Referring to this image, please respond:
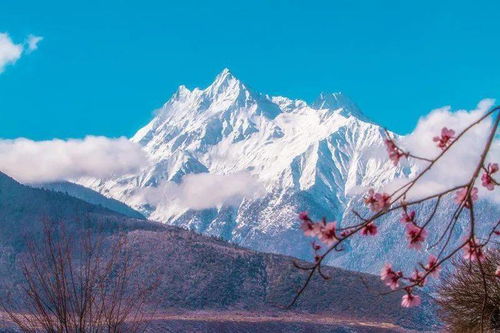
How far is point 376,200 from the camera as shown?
443 centimetres

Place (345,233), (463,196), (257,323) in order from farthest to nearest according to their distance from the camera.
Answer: (257,323)
(345,233)
(463,196)

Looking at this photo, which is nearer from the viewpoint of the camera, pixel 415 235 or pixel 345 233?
pixel 345 233

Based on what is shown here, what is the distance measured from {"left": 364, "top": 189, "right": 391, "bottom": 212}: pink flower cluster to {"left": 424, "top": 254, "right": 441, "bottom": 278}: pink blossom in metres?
0.49

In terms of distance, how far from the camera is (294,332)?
148 metres

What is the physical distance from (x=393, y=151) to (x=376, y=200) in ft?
1.36

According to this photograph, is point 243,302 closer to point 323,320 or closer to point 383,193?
point 323,320

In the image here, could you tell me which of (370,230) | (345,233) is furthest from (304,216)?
(370,230)

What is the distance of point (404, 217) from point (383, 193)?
22 cm

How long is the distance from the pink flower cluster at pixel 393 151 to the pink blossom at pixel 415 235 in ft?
1.56

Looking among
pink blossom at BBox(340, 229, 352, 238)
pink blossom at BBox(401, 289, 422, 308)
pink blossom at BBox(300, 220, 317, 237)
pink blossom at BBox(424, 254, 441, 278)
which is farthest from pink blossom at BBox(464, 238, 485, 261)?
pink blossom at BBox(300, 220, 317, 237)

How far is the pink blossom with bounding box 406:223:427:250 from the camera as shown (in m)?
4.34

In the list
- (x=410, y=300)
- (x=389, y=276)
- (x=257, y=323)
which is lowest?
(x=410, y=300)

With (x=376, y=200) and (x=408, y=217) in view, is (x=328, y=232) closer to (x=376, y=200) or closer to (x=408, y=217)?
(x=376, y=200)

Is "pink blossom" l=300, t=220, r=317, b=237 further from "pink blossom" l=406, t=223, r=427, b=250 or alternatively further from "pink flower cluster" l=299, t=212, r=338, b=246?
"pink blossom" l=406, t=223, r=427, b=250
